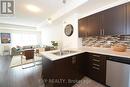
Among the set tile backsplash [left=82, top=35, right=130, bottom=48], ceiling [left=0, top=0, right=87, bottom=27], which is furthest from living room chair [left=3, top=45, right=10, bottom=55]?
tile backsplash [left=82, top=35, right=130, bottom=48]

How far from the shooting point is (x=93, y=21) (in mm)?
2871

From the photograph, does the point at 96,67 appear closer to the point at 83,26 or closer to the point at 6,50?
the point at 83,26

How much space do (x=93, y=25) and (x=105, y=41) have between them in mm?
659

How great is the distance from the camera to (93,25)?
2.87 meters

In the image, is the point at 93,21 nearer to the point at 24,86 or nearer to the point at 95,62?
the point at 95,62

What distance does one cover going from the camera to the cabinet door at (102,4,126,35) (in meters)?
2.11

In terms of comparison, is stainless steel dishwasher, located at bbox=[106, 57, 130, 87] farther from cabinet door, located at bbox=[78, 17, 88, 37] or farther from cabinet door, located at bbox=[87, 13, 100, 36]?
cabinet door, located at bbox=[78, 17, 88, 37]

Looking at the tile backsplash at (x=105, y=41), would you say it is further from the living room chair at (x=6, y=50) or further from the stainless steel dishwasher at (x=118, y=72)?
the living room chair at (x=6, y=50)

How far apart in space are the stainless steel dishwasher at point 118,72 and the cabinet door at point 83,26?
1.40m

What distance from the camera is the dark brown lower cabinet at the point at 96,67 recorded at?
7.41 ft

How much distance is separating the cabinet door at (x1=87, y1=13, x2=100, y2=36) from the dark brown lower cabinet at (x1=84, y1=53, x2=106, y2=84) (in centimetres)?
73

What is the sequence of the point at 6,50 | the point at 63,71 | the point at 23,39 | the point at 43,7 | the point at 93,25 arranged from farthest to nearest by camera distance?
1. the point at 23,39
2. the point at 6,50
3. the point at 43,7
4. the point at 93,25
5. the point at 63,71

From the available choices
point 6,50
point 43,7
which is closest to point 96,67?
point 43,7

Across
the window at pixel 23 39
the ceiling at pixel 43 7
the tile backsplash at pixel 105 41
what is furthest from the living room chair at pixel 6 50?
the tile backsplash at pixel 105 41
